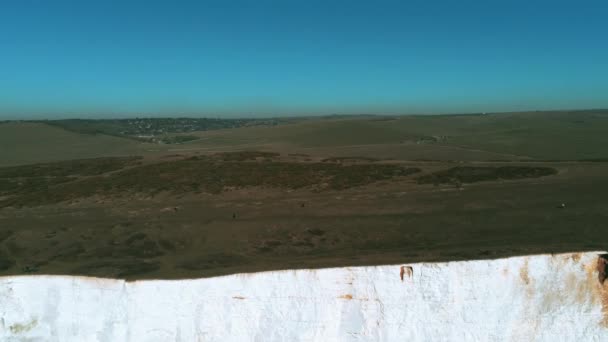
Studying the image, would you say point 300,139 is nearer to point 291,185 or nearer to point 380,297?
point 291,185

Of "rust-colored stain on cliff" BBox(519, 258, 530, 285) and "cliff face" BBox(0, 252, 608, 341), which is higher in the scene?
"rust-colored stain on cliff" BBox(519, 258, 530, 285)

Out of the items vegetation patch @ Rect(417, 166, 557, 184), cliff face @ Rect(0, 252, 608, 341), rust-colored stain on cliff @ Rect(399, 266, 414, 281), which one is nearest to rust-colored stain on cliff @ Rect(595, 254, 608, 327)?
cliff face @ Rect(0, 252, 608, 341)

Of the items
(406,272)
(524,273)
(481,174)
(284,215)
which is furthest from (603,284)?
(481,174)

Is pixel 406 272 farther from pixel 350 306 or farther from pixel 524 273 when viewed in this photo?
pixel 524 273

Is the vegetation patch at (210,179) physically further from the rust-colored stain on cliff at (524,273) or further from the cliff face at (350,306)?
the rust-colored stain on cliff at (524,273)

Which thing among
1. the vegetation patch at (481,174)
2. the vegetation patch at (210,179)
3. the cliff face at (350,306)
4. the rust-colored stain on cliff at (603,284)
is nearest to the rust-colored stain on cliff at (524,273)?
the cliff face at (350,306)

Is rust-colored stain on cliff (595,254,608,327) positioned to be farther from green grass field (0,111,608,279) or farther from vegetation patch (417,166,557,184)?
vegetation patch (417,166,557,184)
